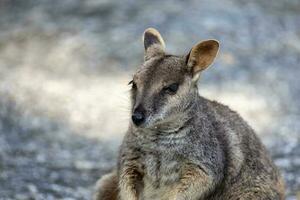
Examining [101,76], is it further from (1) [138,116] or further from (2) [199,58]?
(1) [138,116]

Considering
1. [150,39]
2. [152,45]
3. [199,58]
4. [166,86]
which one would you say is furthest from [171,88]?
[150,39]

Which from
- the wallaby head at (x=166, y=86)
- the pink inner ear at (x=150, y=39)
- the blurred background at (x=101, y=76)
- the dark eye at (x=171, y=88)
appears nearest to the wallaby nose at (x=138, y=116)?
the wallaby head at (x=166, y=86)

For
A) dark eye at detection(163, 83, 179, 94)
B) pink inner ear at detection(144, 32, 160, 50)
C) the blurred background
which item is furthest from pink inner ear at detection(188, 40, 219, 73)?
the blurred background

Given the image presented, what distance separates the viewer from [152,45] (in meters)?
8.27

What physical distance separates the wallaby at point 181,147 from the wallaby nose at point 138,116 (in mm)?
23

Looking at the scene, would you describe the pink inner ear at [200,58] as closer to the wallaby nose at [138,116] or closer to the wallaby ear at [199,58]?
the wallaby ear at [199,58]

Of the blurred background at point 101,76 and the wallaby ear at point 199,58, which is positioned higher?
the wallaby ear at point 199,58

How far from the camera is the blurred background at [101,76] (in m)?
11.5

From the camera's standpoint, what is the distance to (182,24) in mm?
15953

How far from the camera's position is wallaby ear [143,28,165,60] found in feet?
26.6

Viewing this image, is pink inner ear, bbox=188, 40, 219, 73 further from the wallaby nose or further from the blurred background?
the blurred background

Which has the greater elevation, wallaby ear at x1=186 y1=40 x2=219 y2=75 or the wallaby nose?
wallaby ear at x1=186 y1=40 x2=219 y2=75

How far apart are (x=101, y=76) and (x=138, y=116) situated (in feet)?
24.0

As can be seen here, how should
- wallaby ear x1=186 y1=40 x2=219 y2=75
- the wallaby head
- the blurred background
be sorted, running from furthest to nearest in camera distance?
the blurred background → wallaby ear x1=186 y1=40 x2=219 y2=75 → the wallaby head
